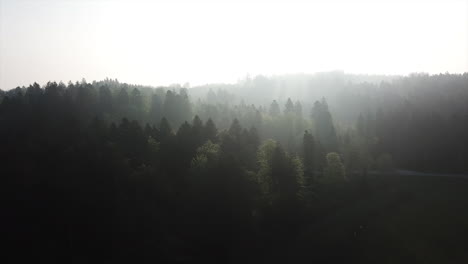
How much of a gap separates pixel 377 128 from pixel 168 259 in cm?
7733

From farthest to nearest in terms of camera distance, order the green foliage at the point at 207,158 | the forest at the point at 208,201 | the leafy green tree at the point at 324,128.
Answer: the leafy green tree at the point at 324,128
the green foliage at the point at 207,158
the forest at the point at 208,201

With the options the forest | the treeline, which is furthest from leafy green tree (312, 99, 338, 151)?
the treeline

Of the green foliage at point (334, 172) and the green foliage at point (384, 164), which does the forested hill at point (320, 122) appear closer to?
the green foliage at point (384, 164)

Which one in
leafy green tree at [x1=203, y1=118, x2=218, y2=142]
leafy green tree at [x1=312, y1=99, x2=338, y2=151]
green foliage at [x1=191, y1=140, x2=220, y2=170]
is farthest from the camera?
leafy green tree at [x1=312, y1=99, x2=338, y2=151]

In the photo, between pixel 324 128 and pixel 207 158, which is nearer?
pixel 207 158

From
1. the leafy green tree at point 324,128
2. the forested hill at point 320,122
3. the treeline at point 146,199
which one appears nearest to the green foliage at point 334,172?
the treeline at point 146,199

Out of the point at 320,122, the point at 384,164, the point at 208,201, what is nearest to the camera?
the point at 208,201

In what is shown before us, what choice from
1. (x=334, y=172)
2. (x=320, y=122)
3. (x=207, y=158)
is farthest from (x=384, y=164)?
(x=207, y=158)

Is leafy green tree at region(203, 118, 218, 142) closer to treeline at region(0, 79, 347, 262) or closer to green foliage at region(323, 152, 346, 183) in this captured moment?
treeline at region(0, 79, 347, 262)

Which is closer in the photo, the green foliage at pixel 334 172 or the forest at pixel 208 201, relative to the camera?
the forest at pixel 208 201

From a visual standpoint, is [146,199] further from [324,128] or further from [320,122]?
[320,122]

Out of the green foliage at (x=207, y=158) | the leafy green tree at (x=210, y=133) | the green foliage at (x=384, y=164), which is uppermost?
the leafy green tree at (x=210, y=133)

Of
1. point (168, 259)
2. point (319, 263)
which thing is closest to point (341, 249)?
point (319, 263)

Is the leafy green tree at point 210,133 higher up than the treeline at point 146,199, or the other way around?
the leafy green tree at point 210,133
